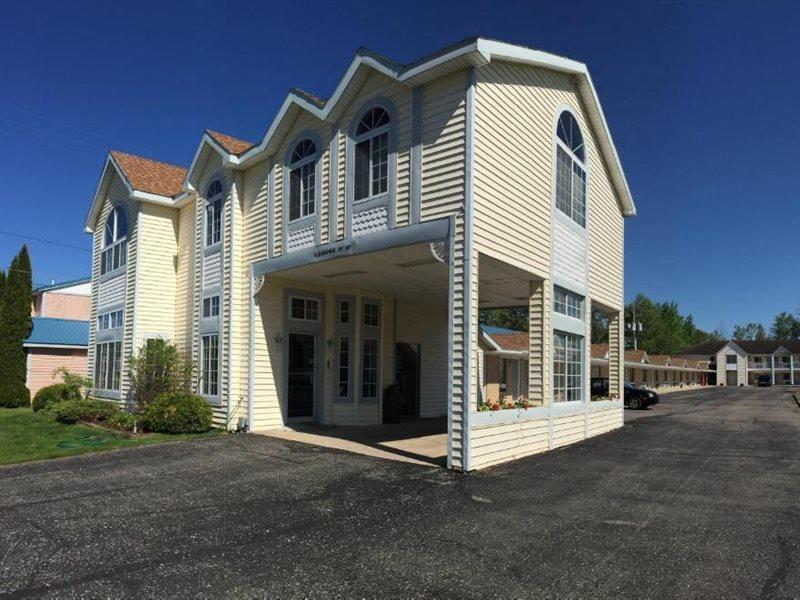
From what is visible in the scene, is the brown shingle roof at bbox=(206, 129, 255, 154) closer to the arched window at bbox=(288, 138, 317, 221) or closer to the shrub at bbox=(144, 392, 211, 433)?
the arched window at bbox=(288, 138, 317, 221)

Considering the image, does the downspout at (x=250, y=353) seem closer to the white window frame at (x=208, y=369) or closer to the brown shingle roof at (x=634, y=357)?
the white window frame at (x=208, y=369)

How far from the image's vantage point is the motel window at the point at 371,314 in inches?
614

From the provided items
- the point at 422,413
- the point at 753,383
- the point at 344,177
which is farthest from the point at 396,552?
the point at 753,383

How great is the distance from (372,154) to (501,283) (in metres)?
4.39

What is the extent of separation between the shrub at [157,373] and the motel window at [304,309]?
3.62 metres

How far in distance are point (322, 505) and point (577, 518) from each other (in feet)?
9.99

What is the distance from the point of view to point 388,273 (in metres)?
13.0

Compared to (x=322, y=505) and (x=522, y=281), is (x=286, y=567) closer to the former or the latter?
(x=322, y=505)

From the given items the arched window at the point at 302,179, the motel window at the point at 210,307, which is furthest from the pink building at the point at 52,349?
the arched window at the point at 302,179

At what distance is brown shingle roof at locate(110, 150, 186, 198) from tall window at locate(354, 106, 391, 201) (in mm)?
8545

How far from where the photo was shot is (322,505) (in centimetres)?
719

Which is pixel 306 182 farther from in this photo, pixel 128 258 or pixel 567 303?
pixel 128 258

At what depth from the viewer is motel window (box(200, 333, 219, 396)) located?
14797 millimetres

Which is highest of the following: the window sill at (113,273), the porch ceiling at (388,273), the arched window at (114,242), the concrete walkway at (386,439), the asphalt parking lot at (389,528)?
the arched window at (114,242)
